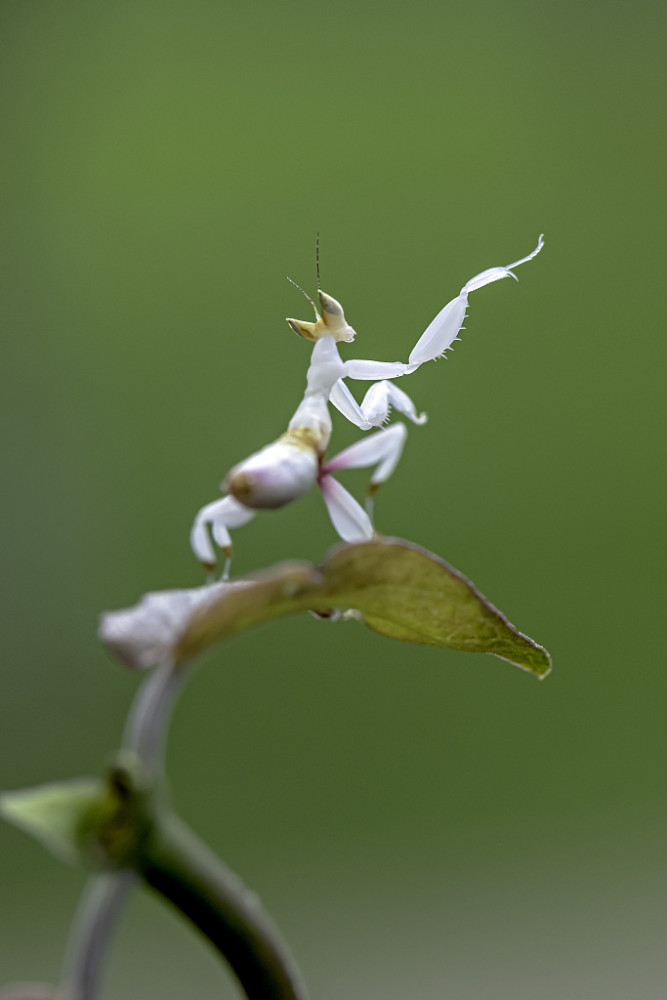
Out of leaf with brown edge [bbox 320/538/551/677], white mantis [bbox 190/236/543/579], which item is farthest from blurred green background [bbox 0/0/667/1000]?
leaf with brown edge [bbox 320/538/551/677]

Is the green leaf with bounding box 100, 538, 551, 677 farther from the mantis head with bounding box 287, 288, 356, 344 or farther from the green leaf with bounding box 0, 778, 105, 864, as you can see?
the mantis head with bounding box 287, 288, 356, 344

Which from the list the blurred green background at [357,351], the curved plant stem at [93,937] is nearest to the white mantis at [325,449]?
the curved plant stem at [93,937]

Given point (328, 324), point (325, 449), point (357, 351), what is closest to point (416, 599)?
point (325, 449)

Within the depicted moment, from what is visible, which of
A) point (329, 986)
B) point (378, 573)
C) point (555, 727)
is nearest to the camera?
point (378, 573)

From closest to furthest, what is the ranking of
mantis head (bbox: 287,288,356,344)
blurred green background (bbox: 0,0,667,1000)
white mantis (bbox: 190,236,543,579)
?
Answer: white mantis (bbox: 190,236,543,579), mantis head (bbox: 287,288,356,344), blurred green background (bbox: 0,0,667,1000)

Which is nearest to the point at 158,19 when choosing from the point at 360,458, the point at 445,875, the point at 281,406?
the point at 281,406

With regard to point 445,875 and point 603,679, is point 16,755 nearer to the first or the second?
point 445,875
